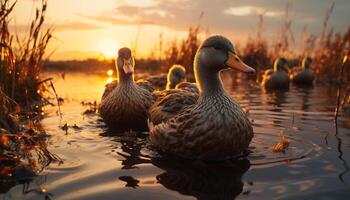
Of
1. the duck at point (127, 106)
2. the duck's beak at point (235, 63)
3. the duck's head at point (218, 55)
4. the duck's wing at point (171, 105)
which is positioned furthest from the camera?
the duck at point (127, 106)

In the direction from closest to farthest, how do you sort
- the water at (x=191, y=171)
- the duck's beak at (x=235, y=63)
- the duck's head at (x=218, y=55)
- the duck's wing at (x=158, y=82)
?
the water at (x=191, y=171) < the duck's beak at (x=235, y=63) < the duck's head at (x=218, y=55) < the duck's wing at (x=158, y=82)

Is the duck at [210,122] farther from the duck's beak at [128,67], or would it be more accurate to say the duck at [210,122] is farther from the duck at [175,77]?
the duck at [175,77]

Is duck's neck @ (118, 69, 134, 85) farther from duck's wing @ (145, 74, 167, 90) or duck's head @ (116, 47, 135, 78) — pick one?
duck's wing @ (145, 74, 167, 90)

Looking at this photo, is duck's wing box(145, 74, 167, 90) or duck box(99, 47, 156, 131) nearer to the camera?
duck box(99, 47, 156, 131)

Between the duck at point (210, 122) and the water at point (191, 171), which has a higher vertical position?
the duck at point (210, 122)

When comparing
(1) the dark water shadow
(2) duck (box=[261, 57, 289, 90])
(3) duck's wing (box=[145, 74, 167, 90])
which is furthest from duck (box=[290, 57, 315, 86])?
(1) the dark water shadow

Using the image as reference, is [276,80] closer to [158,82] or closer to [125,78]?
[158,82]

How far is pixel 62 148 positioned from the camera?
18.5ft

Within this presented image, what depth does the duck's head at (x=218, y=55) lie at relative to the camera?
17.4 ft

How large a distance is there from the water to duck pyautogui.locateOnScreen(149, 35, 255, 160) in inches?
6.2

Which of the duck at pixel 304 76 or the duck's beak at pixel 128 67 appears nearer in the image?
the duck's beak at pixel 128 67

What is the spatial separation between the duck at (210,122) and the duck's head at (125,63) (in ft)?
6.67

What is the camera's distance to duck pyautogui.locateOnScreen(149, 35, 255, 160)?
4.91m

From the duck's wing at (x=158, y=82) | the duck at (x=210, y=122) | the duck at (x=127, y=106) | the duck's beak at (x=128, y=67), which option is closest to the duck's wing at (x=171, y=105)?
the duck at (x=210, y=122)
